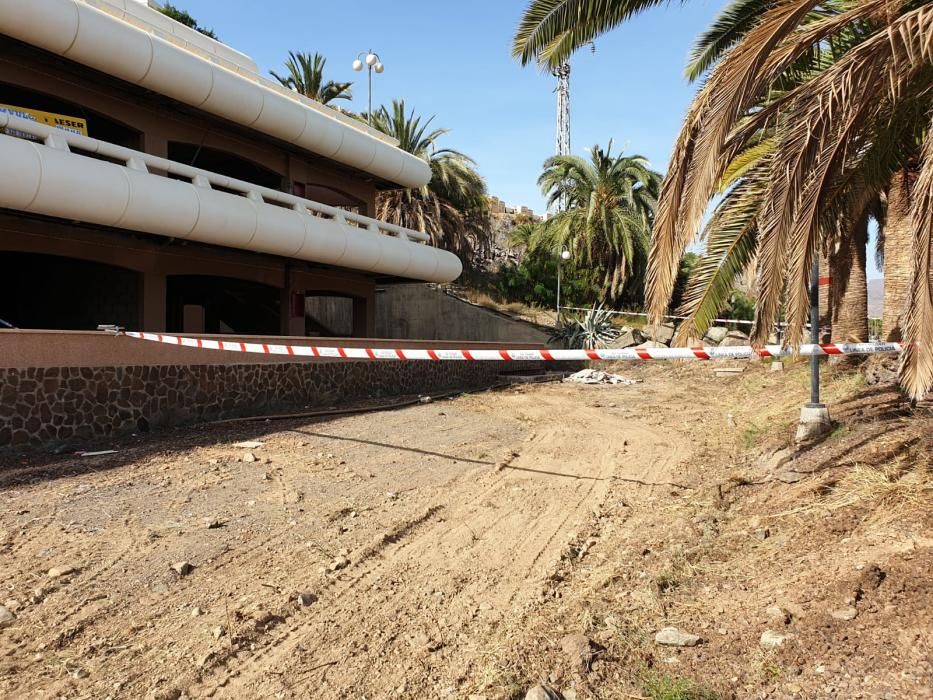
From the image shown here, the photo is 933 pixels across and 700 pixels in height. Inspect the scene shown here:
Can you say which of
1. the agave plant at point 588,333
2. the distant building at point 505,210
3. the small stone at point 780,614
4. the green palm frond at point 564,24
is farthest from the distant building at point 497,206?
the small stone at point 780,614

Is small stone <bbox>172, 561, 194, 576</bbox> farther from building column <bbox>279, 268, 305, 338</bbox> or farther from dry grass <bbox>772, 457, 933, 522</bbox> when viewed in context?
building column <bbox>279, 268, 305, 338</bbox>

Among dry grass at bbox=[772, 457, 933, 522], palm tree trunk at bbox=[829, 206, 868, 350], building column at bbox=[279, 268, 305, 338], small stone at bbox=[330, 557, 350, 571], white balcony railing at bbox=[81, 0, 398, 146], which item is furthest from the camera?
building column at bbox=[279, 268, 305, 338]

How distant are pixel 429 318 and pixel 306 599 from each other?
895 inches

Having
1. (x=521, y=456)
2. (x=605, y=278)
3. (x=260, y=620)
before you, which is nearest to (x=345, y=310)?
(x=605, y=278)

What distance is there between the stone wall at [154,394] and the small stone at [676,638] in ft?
28.6

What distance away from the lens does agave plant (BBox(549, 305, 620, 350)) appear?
978 inches

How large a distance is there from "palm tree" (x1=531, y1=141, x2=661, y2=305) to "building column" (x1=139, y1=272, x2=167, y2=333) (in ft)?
59.7

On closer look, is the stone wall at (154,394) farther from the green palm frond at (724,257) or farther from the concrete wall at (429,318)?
the concrete wall at (429,318)

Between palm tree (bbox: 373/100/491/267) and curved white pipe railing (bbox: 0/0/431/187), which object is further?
palm tree (bbox: 373/100/491/267)

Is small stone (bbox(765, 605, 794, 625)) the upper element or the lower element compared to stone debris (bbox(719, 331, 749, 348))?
lower

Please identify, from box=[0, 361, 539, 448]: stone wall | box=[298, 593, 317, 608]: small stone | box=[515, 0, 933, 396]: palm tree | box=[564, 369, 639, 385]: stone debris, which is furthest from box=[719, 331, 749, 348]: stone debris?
box=[298, 593, 317, 608]: small stone

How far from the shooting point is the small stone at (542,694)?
10.1 ft

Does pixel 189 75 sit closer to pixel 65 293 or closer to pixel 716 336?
pixel 65 293

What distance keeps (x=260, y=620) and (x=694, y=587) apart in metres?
2.90
